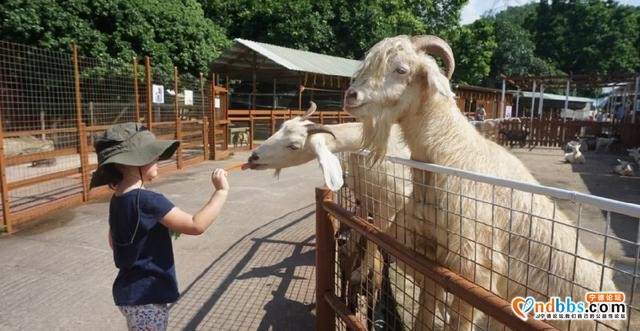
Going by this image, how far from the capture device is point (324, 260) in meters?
2.76

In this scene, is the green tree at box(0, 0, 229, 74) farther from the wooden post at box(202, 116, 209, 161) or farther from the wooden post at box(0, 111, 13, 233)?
the wooden post at box(0, 111, 13, 233)

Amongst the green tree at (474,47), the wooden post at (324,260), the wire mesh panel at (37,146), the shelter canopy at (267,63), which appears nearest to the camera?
the wooden post at (324,260)

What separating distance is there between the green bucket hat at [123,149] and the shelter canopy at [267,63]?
43.3ft

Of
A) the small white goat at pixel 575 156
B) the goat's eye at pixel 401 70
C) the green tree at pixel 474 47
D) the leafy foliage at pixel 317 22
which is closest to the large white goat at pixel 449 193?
the goat's eye at pixel 401 70

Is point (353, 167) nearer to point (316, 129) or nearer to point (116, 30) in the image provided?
point (316, 129)

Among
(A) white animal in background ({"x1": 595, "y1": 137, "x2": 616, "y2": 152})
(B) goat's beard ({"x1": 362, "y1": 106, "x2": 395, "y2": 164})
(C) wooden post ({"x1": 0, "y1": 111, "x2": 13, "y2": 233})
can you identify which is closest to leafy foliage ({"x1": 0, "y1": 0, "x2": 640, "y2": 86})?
(B) goat's beard ({"x1": 362, "y1": 106, "x2": 395, "y2": 164})

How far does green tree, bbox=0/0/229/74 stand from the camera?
11.8 metres

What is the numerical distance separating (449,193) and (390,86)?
682 millimetres

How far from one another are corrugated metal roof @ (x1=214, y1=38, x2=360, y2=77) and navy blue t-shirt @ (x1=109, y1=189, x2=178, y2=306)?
43.6ft

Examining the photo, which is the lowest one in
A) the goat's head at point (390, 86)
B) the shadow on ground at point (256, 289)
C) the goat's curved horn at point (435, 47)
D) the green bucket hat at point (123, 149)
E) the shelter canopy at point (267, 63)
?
the shadow on ground at point (256, 289)

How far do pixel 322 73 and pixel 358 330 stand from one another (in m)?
15.5

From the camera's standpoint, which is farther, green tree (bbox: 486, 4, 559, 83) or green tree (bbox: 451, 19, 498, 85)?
green tree (bbox: 486, 4, 559, 83)

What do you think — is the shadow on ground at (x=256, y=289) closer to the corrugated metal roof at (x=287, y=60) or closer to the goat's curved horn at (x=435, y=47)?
the goat's curved horn at (x=435, y=47)

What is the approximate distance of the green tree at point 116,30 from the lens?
1183cm
